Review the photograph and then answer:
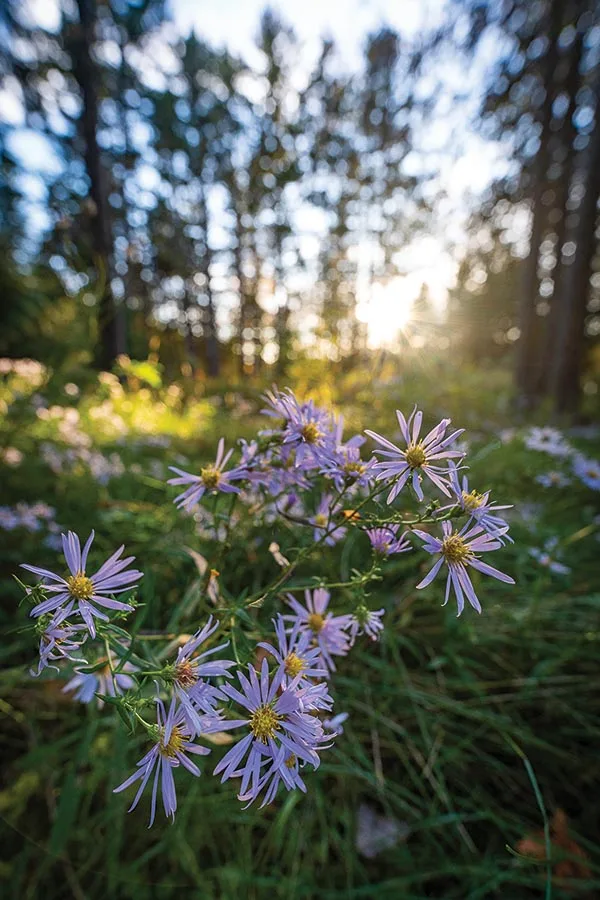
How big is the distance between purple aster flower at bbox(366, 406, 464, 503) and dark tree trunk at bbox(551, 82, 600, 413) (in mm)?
5142

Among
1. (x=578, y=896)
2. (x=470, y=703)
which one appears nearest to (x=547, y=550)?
(x=470, y=703)

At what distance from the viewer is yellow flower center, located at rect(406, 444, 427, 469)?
56 centimetres

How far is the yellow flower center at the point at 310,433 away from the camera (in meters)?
0.63

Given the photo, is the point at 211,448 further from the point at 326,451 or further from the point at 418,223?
the point at 418,223

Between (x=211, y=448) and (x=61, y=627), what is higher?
(x=211, y=448)

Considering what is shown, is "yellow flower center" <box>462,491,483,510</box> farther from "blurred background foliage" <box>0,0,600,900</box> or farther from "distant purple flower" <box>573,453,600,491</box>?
"distant purple flower" <box>573,453,600,491</box>

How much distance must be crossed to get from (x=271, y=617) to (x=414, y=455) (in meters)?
0.26

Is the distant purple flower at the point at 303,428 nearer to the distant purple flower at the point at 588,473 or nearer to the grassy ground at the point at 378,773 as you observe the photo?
the grassy ground at the point at 378,773

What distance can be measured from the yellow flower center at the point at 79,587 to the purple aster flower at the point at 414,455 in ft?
1.10

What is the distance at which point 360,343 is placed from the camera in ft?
20.2

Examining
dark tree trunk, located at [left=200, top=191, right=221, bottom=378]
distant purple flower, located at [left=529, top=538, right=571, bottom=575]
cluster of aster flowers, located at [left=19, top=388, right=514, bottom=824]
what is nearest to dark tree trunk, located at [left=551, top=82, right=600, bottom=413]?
distant purple flower, located at [left=529, top=538, right=571, bottom=575]

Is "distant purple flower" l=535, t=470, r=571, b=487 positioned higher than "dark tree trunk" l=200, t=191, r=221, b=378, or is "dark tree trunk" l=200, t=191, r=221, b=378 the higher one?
"dark tree trunk" l=200, t=191, r=221, b=378

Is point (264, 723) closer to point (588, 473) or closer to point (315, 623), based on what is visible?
point (315, 623)

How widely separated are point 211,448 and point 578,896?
7.27ft
